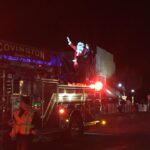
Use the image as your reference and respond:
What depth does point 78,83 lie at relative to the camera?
50.0 feet

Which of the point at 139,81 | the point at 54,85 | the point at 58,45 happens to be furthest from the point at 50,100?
the point at 139,81

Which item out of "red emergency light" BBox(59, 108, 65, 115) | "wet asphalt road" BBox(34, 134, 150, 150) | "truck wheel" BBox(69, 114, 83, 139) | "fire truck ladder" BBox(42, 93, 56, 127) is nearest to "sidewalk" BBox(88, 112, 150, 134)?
"truck wheel" BBox(69, 114, 83, 139)

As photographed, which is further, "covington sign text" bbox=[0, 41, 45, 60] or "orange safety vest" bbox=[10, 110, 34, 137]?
"covington sign text" bbox=[0, 41, 45, 60]

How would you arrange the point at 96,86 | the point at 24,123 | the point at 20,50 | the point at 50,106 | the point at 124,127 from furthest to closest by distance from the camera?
the point at 124,127
the point at 96,86
the point at 50,106
the point at 20,50
the point at 24,123

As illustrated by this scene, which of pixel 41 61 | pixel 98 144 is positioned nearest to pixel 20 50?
pixel 41 61

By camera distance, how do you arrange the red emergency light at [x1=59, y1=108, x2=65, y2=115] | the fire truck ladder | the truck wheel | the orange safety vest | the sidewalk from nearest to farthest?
the orange safety vest → the fire truck ladder → the red emergency light at [x1=59, y1=108, x2=65, y2=115] → the truck wheel → the sidewalk

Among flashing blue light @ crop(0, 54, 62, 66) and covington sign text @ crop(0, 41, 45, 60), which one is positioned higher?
covington sign text @ crop(0, 41, 45, 60)

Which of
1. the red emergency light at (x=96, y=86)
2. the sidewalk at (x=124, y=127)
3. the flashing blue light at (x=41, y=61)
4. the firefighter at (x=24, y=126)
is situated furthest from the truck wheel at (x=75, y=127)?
the firefighter at (x=24, y=126)

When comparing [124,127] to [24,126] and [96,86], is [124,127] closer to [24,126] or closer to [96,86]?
[96,86]

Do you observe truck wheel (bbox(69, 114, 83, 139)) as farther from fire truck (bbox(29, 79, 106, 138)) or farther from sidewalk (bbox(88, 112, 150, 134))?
sidewalk (bbox(88, 112, 150, 134))

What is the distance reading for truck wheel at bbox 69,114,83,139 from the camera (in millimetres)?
14655

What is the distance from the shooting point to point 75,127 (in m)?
14.9

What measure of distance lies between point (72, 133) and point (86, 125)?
3.16 feet

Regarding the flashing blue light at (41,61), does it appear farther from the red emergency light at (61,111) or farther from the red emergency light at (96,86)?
the red emergency light at (96,86)
